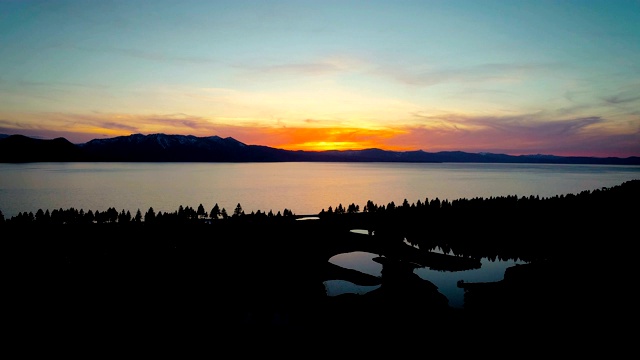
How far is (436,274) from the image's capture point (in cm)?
6322

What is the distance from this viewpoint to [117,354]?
31.8 metres

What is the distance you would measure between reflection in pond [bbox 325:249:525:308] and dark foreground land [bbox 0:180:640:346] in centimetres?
205

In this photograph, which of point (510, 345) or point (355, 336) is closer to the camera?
point (510, 345)

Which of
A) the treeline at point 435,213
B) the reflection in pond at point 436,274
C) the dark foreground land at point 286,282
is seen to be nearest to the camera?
the dark foreground land at point 286,282

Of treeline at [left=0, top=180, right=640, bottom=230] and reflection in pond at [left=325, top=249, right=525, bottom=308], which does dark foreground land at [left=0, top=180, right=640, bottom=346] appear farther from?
treeline at [left=0, top=180, right=640, bottom=230]

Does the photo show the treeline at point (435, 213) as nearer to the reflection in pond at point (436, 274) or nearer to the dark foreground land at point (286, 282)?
the dark foreground land at point (286, 282)

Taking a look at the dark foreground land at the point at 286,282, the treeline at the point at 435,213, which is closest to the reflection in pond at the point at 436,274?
the dark foreground land at the point at 286,282

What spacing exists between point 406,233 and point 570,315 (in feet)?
236

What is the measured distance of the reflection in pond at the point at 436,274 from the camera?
53537 millimetres

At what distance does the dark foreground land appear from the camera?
1452 inches

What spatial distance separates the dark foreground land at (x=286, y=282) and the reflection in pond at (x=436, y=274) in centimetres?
205

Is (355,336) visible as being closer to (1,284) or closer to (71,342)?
(71,342)

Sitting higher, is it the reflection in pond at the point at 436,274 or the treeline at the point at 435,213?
the treeline at the point at 435,213

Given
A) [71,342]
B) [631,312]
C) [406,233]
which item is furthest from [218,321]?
[406,233]
